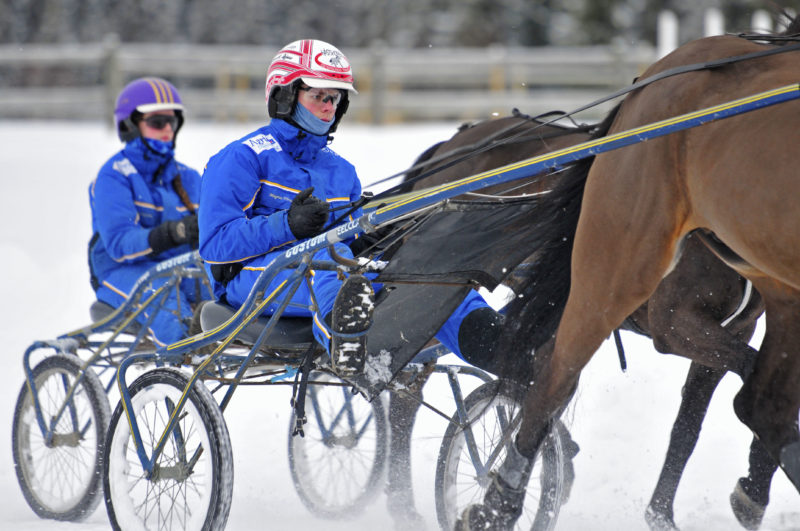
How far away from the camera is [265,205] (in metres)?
3.15

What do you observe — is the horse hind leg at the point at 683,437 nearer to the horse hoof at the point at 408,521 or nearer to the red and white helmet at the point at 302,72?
the horse hoof at the point at 408,521

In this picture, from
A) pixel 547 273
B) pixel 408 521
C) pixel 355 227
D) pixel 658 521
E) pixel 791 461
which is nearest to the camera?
pixel 791 461

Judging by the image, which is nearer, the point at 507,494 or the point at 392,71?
the point at 507,494

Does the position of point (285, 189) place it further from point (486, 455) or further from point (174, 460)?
point (486, 455)

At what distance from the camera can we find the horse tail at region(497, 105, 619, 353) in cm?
286

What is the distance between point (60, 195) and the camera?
33.8 ft

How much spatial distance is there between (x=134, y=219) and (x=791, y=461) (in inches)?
114

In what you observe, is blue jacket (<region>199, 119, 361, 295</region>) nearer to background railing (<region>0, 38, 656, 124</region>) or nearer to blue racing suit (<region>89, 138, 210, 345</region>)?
blue racing suit (<region>89, 138, 210, 345</region>)

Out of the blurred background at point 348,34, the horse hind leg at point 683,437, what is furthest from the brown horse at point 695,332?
the blurred background at point 348,34

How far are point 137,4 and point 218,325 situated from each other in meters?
22.8

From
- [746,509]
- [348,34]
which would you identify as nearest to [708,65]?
[746,509]

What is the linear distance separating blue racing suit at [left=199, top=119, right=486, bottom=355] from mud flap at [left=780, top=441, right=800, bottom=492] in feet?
3.46

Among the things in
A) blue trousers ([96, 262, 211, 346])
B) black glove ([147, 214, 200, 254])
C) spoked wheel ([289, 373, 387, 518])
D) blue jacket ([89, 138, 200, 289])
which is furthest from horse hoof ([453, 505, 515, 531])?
blue jacket ([89, 138, 200, 289])

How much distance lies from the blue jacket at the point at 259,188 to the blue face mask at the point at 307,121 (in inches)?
1.0
